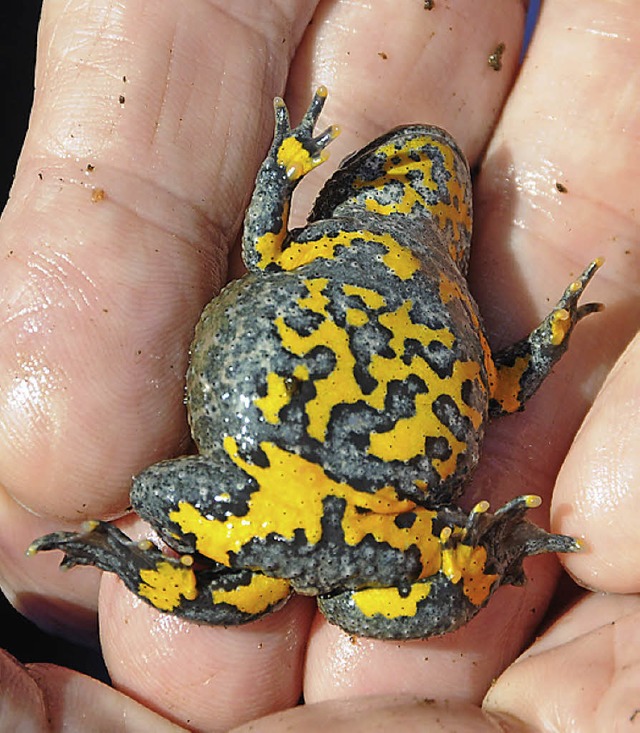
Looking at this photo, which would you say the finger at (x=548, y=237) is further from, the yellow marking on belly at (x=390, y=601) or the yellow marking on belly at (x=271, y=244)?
the yellow marking on belly at (x=271, y=244)

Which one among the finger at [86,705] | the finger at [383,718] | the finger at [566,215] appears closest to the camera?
the finger at [383,718]

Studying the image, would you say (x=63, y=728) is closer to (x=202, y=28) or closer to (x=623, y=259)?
(x=202, y=28)

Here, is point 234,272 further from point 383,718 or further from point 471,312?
point 383,718

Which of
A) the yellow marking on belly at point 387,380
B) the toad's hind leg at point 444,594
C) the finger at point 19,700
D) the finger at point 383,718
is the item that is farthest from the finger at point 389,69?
the finger at point 19,700

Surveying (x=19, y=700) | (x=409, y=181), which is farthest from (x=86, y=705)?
(x=409, y=181)

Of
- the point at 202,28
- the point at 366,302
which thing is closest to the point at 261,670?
the point at 366,302
